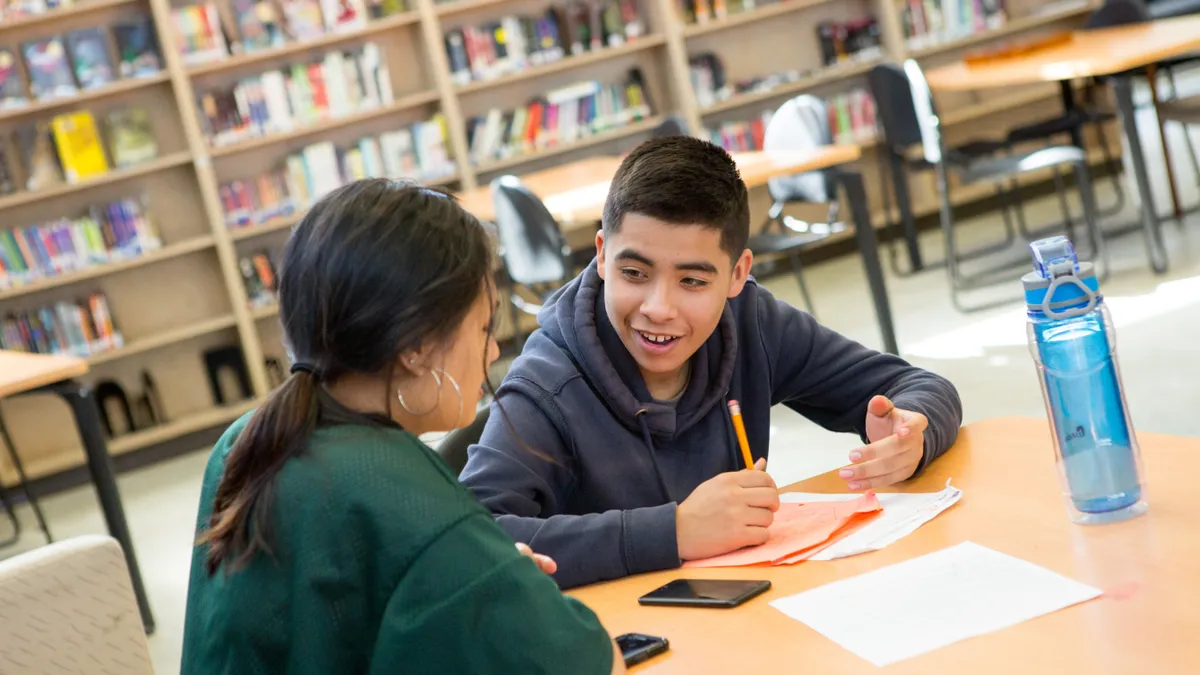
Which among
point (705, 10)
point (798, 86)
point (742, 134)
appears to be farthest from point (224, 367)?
point (798, 86)

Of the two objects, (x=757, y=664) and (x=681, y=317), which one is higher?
(x=681, y=317)

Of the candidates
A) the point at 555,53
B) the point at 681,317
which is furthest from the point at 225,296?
the point at 681,317

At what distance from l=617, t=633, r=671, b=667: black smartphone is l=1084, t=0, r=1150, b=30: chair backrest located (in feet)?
17.9

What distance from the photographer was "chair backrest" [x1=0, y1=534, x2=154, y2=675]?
1.45 metres

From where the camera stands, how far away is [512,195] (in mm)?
4426

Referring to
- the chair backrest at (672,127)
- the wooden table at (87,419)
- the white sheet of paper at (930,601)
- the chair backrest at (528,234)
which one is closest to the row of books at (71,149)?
the chair backrest at (528,234)

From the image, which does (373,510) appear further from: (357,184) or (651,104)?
(651,104)

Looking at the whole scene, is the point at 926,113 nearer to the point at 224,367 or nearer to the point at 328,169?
the point at 328,169

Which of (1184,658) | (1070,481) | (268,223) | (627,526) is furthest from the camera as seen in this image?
(268,223)

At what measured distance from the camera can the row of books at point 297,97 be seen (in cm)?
587

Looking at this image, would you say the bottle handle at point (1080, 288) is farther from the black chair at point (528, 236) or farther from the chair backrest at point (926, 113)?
the chair backrest at point (926, 113)

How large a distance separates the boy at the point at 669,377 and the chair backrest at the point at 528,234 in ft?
8.48

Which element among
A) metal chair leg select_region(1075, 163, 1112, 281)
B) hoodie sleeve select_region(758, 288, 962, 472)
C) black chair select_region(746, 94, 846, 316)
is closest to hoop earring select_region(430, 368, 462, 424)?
hoodie sleeve select_region(758, 288, 962, 472)

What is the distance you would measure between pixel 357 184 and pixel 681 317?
0.65 meters
